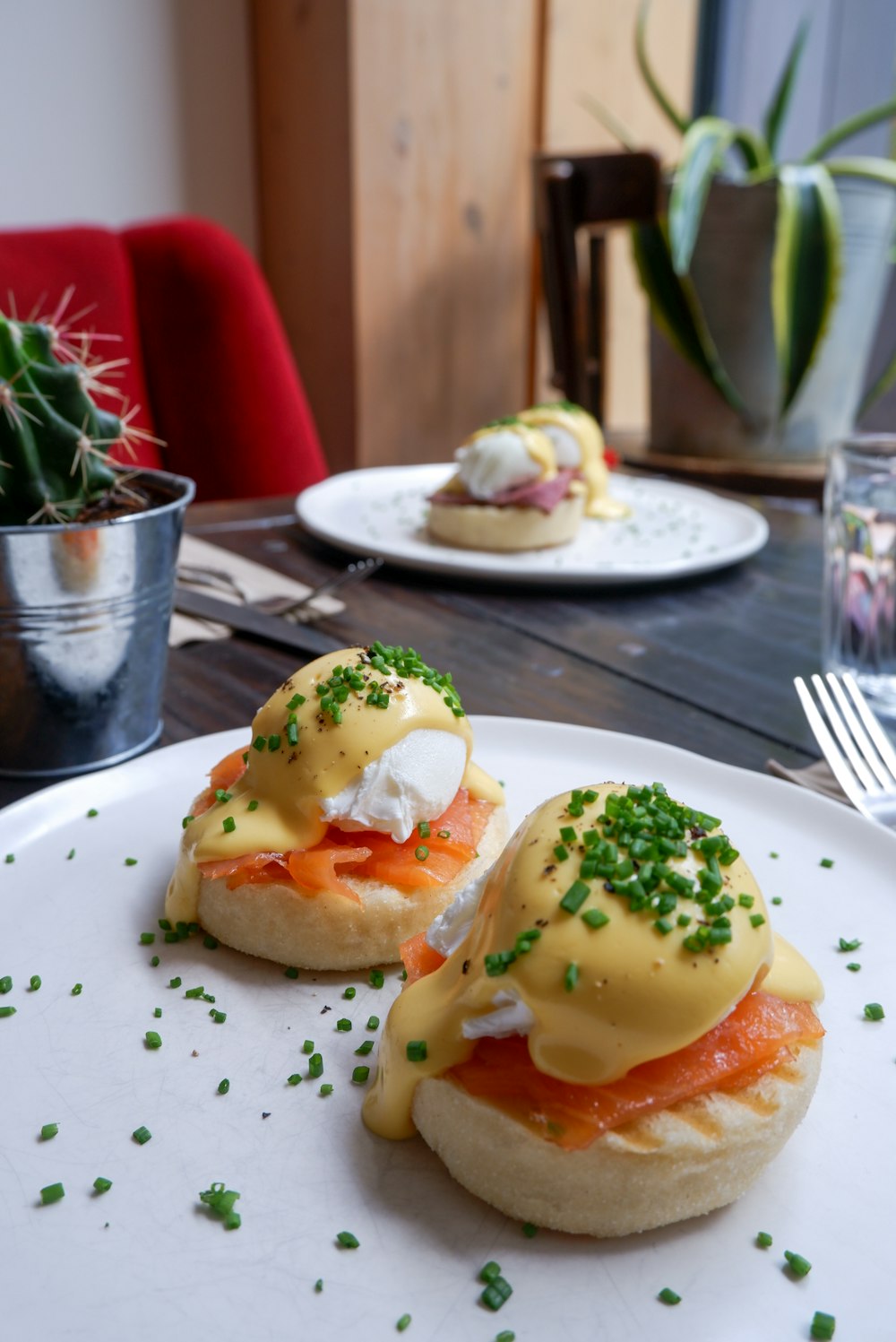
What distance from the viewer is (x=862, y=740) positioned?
1597mm

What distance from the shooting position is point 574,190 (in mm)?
4332

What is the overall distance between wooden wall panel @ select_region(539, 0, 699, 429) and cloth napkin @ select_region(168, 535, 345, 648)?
360cm

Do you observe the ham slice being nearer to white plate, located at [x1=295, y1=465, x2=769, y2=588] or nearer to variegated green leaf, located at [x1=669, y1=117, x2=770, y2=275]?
white plate, located at [x1=295, y1=465, x2=769, y2=588]

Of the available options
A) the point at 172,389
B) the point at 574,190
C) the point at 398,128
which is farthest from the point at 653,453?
the point at 398,128

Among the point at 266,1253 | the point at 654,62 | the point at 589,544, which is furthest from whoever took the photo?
the point at 654,62

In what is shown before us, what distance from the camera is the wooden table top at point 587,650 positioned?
73.9 inches

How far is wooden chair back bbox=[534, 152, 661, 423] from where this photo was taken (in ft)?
13.3

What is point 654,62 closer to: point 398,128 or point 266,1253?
point 398,128

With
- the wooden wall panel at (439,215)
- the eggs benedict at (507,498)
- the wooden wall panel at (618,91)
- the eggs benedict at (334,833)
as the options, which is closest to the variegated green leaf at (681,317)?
the eggs benedict at (507,498)

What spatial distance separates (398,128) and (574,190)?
1.32 metres

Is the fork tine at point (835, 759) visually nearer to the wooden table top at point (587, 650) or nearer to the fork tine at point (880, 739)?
the fork tine at point (880, 739)

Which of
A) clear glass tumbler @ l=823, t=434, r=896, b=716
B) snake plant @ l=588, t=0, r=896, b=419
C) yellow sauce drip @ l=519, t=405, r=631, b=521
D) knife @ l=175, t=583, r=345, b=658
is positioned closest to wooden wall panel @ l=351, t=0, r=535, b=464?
snake plant @ l=588, t=0, r=896, b=419

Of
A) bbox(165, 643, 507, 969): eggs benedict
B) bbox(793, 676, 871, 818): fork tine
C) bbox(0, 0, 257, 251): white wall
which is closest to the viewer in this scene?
bbox(165, 643, 507, 969): eggs benedict

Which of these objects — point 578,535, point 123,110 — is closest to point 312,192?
point 123,110
